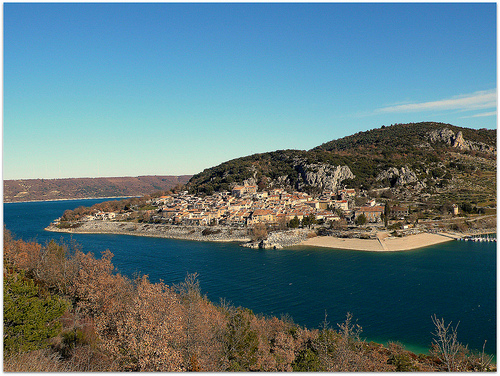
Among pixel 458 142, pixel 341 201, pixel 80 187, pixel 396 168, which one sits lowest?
pixel 341 201

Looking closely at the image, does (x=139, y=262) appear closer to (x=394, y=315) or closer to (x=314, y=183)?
(x=394, y=315)

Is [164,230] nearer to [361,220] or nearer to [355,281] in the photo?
[361,220]

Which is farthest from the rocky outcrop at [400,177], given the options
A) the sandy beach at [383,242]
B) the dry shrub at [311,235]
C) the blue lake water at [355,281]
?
the dry shrub at [311,235]

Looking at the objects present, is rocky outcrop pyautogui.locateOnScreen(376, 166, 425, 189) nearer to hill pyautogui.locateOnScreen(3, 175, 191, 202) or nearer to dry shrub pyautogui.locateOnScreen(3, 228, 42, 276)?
dry shrub pyautogui.locateOnScreen(3, 228, 42, 276)

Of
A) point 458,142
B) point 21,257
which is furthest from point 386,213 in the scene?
point 458,142

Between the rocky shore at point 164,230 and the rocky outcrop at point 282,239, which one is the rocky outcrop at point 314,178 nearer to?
the rocky shore at point 164,230

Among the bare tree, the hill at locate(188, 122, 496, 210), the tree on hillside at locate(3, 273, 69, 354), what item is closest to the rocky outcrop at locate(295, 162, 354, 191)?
the hill at locate(188, 122, 496, 210)
